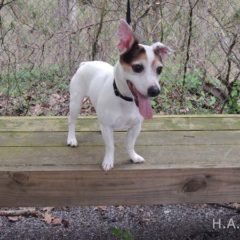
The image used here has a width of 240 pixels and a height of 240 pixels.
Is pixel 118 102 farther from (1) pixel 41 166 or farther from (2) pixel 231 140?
(2) pixel 231 140

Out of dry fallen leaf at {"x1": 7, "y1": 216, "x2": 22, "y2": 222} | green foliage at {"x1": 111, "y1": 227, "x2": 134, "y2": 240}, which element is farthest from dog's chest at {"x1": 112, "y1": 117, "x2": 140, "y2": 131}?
dry fallen leaf at {"x1": 7, "y1": 216, "x2": 22, "y2": 222}

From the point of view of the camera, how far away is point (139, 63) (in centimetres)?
209

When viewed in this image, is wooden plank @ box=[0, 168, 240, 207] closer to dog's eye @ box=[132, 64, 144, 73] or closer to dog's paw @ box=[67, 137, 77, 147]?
dog's paw @ box=[67, 137, 77, 147]

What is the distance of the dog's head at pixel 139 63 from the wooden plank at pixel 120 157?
2.02 feet

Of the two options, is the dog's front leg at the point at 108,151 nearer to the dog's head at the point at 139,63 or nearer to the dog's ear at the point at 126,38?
the dog's head at the point at 139,63

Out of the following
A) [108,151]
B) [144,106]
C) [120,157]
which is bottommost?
[120,157]

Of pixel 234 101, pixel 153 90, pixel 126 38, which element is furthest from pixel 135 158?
pixel 234 101

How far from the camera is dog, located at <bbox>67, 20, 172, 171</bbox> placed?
2102mm

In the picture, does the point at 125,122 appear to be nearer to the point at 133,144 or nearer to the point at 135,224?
the point at 133,144

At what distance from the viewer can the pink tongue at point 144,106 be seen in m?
2.15

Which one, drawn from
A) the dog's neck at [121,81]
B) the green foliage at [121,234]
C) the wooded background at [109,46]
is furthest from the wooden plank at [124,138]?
the wooded background at [109,46]

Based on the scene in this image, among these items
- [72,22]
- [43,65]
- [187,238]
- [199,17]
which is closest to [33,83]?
[43,65]

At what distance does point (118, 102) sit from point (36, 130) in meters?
1.02

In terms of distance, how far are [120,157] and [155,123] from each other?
26.2 inches
